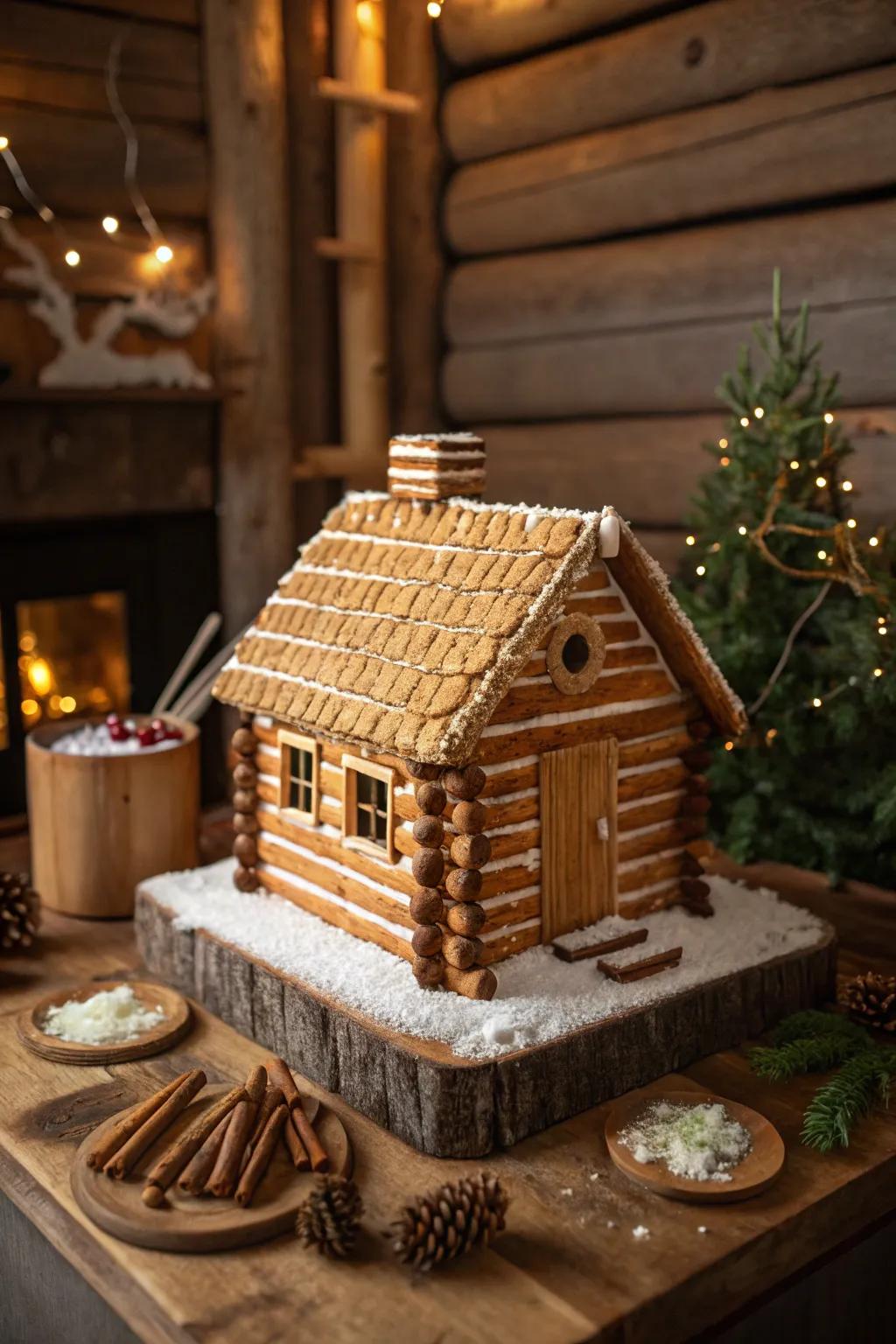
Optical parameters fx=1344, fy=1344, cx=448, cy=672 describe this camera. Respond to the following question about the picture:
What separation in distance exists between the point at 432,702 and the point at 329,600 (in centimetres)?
74

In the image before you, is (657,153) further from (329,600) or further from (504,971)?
(504,971)

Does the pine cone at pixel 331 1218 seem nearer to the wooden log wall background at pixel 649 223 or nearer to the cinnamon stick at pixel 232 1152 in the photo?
the cinnamon stick at pixel 232 1152

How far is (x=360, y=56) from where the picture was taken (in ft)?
19.3

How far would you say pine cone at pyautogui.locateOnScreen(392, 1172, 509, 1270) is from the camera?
2.72 m

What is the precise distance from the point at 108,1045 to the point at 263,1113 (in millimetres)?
657

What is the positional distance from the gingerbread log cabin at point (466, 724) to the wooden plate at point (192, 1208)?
0.62 m

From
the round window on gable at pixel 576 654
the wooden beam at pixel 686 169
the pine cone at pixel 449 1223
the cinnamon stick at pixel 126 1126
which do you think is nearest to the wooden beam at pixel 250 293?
the wooden beam at pixel 686 169

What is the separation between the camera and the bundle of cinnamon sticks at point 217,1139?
9.50 feet

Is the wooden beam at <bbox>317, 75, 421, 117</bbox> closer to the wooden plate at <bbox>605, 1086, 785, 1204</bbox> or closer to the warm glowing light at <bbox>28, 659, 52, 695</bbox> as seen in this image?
the warm glowing light at <bbox>28, 659, 52, 695</bbox>

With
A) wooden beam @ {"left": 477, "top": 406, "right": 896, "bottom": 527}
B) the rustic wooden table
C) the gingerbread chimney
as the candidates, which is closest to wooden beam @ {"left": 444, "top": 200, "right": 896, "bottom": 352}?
wooden beam @ {"left": 477, "top": 406, "right": 896, "bottom": 527}

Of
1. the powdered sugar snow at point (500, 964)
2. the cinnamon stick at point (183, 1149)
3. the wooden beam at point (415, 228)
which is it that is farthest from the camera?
the wooden beam at point (415, 228)

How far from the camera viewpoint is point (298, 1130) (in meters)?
3.12

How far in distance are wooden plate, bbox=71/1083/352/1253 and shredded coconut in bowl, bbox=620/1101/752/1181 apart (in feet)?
2.24

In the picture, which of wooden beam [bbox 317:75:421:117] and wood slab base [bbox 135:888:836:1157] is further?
wooden beam [bbox 317:75:421:117]
